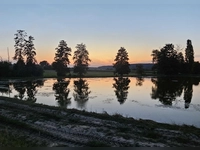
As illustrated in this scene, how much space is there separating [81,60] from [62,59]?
6.37 metres

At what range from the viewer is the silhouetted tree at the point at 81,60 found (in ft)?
229

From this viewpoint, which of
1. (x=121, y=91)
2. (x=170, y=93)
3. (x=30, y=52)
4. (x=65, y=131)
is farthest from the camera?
(x=30, y=52)

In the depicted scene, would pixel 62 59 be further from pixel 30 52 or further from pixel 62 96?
pixel 62 96

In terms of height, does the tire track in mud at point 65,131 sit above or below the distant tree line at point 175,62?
below

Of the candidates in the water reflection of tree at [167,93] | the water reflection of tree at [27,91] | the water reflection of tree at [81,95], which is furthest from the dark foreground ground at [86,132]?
the water reflection of tree at [167,93]

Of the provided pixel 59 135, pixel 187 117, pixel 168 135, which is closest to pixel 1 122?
pixel 59 135

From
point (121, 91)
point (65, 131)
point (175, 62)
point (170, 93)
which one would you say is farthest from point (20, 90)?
point (175, 62)

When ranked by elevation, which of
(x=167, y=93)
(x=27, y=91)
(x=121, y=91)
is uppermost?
(x=27, y=91)

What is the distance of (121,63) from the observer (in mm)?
75750

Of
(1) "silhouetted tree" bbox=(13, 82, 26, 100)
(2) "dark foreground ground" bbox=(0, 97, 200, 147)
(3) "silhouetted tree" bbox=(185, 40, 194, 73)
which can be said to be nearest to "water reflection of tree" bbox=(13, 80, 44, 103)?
(1) "silhouetted tree" bbox=(13, 82, 26, 100)

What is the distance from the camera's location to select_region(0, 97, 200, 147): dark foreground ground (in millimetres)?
7672

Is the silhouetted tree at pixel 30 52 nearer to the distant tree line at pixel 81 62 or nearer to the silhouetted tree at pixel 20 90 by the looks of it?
the distant tree line at pixel 81 62

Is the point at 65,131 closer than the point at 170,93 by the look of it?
Yes

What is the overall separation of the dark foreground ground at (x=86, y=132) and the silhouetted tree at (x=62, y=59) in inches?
2122
